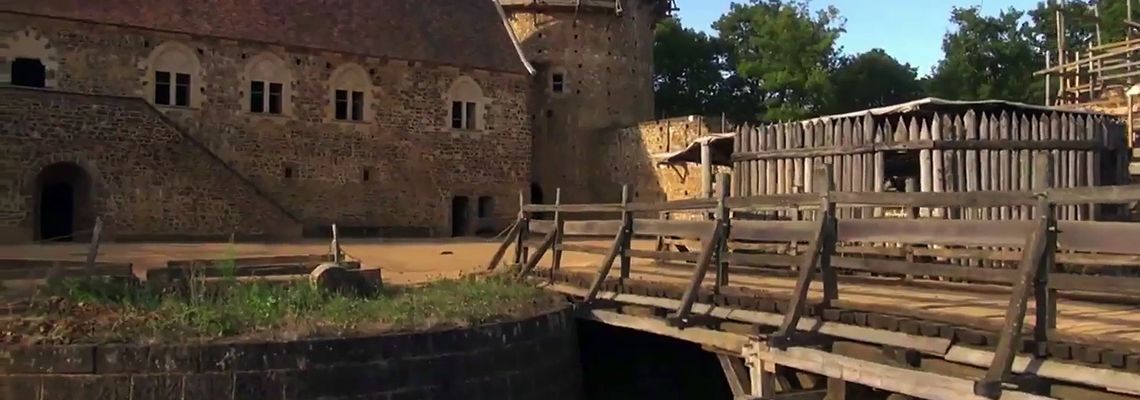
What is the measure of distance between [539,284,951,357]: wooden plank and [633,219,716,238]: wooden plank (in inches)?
28.0

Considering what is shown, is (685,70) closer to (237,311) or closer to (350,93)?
(350,93)

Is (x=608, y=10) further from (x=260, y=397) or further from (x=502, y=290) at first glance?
(x=260, y=397)

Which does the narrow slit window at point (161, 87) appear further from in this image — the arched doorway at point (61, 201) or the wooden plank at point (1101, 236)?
the wooden plank at point (1101, 236)

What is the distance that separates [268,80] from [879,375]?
2208cm

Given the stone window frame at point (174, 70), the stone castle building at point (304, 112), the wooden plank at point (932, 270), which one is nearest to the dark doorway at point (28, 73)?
the stone castle building at point (304, 112)

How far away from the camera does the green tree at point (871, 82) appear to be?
45125mm

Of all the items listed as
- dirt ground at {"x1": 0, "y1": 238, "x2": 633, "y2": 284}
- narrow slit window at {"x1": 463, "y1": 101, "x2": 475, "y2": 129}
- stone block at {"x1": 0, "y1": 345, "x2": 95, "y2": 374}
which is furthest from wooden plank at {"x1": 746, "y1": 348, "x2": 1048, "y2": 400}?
narrow slit window at {"x1": 463, "y1": 101, "x2": 475, "y2": 129}

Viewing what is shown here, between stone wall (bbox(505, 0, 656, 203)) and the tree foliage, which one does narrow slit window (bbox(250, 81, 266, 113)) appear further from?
the tree foliage

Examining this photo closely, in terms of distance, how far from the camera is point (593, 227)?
40.4ft

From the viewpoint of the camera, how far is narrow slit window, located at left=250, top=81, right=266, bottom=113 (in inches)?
1024

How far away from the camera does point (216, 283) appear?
34.7ft

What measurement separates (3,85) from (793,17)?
29.3 m

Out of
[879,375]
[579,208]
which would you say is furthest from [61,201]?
[879,375]

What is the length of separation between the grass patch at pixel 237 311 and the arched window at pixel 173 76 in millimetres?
15438
